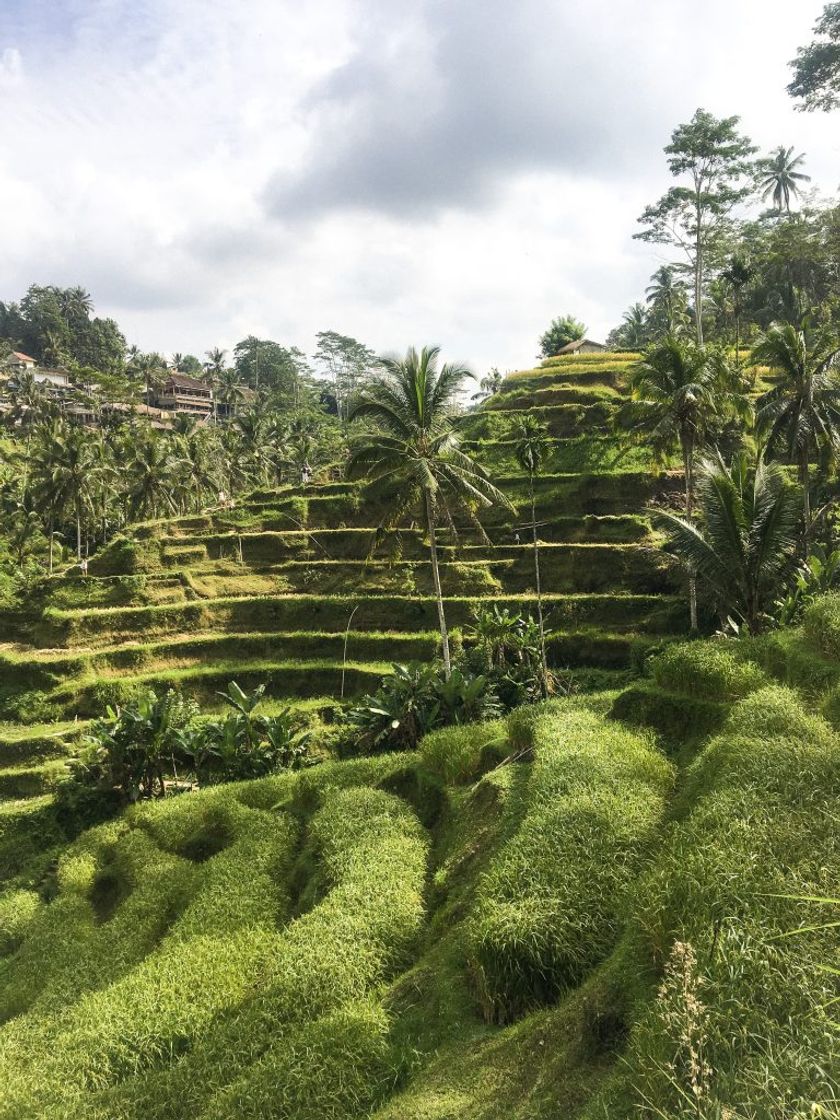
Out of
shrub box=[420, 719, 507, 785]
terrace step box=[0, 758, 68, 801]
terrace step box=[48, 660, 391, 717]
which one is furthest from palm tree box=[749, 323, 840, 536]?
terrace step box=[0, 758, 68, 801]

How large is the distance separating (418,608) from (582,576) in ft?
22.8

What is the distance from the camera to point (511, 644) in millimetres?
22156

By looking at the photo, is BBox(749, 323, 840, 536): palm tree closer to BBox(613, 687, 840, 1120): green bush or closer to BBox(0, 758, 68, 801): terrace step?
BBox(613, 687, 840, 1120): green bush

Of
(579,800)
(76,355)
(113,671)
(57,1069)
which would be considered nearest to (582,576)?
(113,671)

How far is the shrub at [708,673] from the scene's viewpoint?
9.96 m

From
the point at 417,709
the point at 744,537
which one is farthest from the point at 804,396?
the point at 417,709

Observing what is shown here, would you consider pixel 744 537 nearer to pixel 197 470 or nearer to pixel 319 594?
pixel 319 594

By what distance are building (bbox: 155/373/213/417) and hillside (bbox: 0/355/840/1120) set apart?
69.4 meters

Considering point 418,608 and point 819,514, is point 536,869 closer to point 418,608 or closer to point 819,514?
point 819,514

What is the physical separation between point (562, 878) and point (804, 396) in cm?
1919

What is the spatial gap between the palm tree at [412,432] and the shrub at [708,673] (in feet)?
Result: 27.5

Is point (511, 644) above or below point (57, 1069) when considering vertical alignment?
above

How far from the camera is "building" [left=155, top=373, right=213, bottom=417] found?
82562 millimetres

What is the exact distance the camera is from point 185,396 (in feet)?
275
